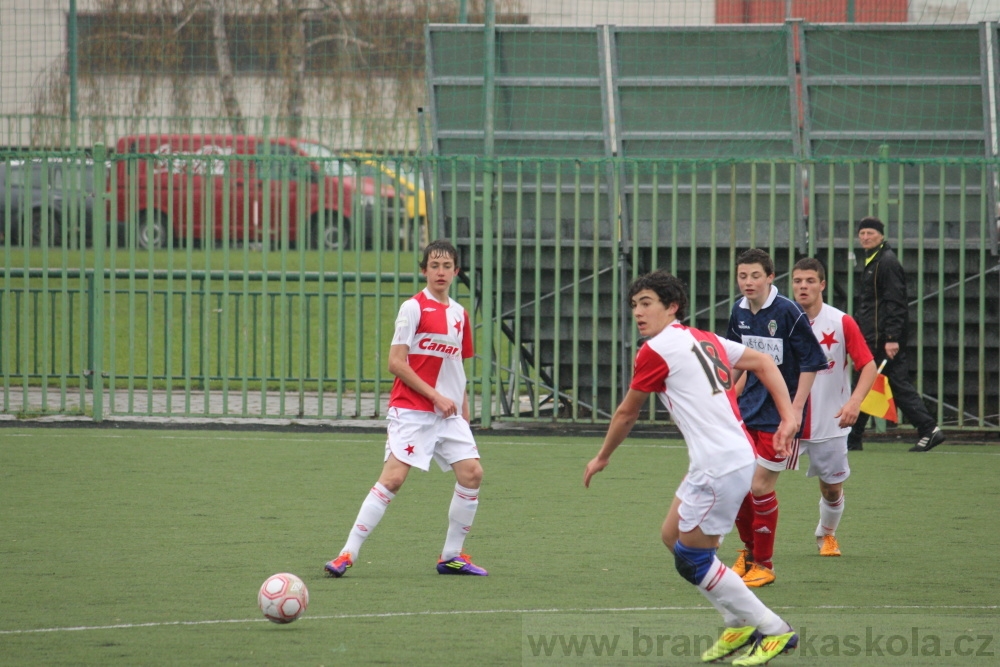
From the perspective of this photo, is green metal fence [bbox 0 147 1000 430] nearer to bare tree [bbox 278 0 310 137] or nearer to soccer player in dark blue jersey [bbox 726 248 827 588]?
bare tree [bbox 278 0 310 137]

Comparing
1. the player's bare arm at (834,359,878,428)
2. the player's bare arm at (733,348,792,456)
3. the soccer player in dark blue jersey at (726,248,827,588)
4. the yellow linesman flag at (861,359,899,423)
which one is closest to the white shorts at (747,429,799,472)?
the soccer player in dark blue jersey at (726,248,827,588)

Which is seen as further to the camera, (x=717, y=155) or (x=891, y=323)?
(x=717, y=155)

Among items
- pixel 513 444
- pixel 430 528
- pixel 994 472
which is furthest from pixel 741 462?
pixel 513 444

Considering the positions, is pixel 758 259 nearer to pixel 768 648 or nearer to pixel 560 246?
pixel 768 648

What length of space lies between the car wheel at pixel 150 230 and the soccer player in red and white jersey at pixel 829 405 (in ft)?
25.3

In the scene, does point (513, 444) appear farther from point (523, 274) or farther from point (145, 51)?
point (145, 51)

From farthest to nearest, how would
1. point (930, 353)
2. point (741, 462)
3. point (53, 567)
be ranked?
point (930, 353) → point (53, 567) → point (741, 462)

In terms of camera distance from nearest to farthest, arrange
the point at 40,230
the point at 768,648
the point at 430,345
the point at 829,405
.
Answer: the point at 768,648 < the point at 430,345 < the point at 829,405 < the point at 40,230

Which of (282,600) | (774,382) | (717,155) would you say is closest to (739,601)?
(774,382)

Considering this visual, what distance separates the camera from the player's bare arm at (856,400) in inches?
283

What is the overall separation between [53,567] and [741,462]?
12.3 ft

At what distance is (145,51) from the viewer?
550 inches

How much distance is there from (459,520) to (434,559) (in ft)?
1.59

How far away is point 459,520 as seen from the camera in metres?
6.98
